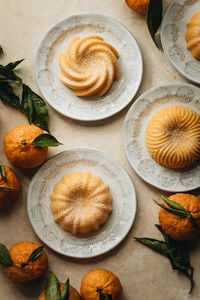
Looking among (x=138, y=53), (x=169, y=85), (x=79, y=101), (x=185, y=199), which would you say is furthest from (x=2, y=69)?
(x=185, y=199)

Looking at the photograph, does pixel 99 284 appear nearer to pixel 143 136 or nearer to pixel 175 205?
pixel 175 205

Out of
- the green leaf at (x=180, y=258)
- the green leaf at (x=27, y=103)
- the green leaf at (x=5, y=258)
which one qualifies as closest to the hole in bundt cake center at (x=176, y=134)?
the green leaf at (x=180, y=258)

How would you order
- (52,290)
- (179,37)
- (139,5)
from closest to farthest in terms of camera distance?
(52,290), (139,5), (179,37)

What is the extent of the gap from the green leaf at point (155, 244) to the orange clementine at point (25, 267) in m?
0.65

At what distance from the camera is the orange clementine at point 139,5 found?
2280 millimetres

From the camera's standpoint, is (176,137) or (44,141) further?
(176,137)

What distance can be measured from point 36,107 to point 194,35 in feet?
3.70

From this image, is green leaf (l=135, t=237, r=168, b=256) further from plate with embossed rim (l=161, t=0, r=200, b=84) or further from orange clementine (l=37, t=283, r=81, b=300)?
plate with embossed rim (l=161, t=0, r=200, b=84)

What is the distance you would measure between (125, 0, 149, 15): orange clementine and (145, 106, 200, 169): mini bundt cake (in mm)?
658

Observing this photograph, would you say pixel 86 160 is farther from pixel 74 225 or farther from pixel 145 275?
pixel 145 275

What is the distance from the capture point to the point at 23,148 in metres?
2.18

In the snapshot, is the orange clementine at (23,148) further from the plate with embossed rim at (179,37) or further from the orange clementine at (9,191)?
the plate with embossed rim at (179,37)

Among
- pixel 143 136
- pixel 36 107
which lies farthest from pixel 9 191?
pixel 143 136

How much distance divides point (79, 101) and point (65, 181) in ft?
1.79
